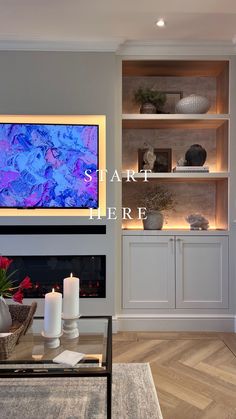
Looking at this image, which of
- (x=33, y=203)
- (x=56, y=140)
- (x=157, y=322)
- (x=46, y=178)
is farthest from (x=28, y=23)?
(x=157, y=322)

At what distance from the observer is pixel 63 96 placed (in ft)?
9.85

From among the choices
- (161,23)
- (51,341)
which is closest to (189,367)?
(51,341)

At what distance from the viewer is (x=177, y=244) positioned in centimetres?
311

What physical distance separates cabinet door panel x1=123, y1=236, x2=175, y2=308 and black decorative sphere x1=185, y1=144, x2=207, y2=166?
0.81 meters

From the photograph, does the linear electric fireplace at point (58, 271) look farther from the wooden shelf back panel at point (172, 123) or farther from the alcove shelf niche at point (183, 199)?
the wooden shelf back panel at point (172, 123)

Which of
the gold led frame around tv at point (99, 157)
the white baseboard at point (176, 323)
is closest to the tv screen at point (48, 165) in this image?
the gold led frame around tv at point (99, 157)

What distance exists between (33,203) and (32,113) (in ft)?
2.73

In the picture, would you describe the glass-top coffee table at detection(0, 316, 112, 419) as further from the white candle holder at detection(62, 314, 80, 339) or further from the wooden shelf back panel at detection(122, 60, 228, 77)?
the wooden shelf back panel at detection(122, 60, 228, 77)

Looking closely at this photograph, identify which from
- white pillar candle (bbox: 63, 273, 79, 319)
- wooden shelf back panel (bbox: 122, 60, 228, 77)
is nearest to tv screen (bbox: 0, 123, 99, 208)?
wooden shelf back panel (bbox: 122, 60, 228, 77)

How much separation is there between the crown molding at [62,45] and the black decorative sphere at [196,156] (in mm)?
1190

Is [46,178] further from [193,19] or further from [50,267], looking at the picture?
[193,19]

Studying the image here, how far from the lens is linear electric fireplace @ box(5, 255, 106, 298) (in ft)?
10.0

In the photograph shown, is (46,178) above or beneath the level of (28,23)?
beneath

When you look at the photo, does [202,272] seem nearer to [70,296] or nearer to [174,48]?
[70,296]
